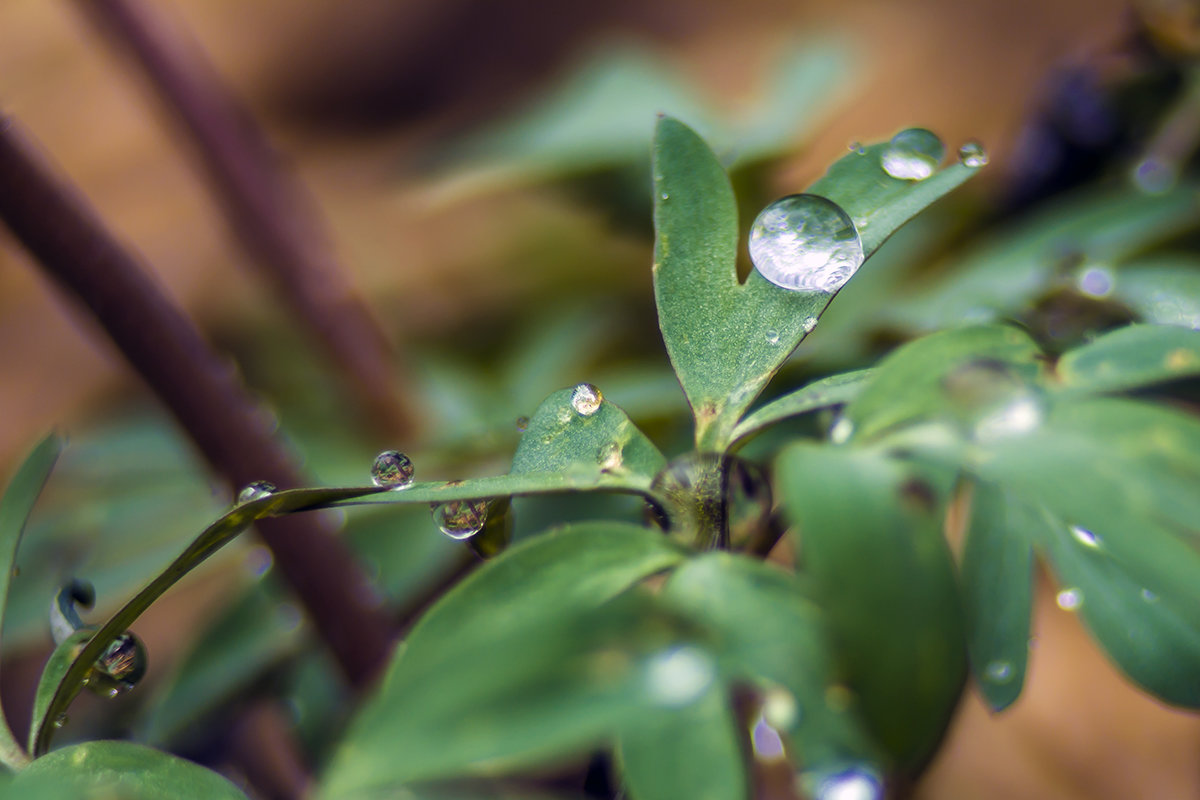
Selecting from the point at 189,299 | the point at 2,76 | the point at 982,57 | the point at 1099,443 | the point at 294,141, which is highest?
the point at 2,76

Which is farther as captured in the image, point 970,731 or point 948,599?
point 970,731

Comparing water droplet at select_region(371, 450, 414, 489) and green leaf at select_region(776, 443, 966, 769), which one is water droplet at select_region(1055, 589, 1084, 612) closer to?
green leaf at select_region(776, 443, 966, 769)

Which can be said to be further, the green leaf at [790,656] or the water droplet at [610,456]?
the water droplet at [610,456]

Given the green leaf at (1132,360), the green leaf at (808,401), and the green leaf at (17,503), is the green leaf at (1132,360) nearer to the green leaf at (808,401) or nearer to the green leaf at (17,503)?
the green leaf at (808,401)

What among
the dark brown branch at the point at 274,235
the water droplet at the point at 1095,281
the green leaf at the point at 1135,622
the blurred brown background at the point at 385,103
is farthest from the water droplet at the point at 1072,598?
the blurred brown background at the point at 385,103

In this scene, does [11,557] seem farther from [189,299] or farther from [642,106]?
[189,299]

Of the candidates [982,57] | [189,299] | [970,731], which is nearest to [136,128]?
[189,299]
